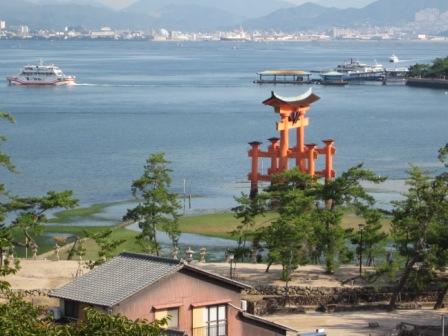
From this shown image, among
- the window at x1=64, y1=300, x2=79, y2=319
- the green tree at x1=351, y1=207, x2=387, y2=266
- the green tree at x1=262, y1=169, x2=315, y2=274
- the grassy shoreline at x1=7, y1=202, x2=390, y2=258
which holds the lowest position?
the grassy shoreline at x1=7, y1=202, x2=390, y2=258

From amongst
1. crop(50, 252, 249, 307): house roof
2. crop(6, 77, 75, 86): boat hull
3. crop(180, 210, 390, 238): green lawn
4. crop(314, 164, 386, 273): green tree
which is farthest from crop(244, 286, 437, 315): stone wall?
crop(6, 77, 75, 86): boat hull

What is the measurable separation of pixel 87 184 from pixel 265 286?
1997 cm

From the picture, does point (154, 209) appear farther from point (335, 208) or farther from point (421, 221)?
point (421, 221)

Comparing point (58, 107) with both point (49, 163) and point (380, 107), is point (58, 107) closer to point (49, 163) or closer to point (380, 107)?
point (380, 107)

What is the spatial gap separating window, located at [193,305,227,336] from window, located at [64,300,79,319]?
1.35m

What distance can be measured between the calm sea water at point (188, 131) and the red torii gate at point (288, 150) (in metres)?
2.19

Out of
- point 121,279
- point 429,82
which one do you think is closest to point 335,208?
point 121,279

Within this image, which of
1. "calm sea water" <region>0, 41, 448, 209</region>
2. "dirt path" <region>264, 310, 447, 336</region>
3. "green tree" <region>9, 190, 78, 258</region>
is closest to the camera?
"dirt path" <region>264, 310, 447, 336</region>

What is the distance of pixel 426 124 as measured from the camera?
6531 centimetres

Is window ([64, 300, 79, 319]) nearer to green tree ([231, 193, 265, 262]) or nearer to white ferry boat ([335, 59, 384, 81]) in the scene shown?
green tree ([231, 193, 265, 262])

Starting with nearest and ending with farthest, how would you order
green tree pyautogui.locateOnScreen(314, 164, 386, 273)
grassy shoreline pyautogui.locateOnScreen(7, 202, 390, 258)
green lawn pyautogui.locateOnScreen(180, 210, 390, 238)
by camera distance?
green tree pyautogui.locateOnScreen(314, 164, 386, 273) < grassy shoreline pyautogui.locateOnScreen(7, 202, 390, 258) < green lawn pyautogui.locateOnScreen(180, 210, 390, 238)

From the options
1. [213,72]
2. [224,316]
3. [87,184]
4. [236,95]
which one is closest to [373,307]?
[224,316]

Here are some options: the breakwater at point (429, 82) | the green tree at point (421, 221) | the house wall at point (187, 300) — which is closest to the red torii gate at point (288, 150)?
the green tree at point (421, 221)

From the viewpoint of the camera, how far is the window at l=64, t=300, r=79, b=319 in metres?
13.2
